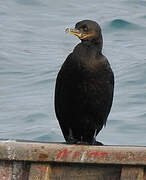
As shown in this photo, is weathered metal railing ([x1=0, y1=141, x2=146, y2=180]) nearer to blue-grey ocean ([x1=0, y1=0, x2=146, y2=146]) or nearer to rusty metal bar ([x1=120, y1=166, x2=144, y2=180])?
rusty metal bar ([x1=120, y1=166, x2=144, y2=180])

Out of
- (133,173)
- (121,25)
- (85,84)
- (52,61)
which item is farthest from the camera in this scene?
(121,25)

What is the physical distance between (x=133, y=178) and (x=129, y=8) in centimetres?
1915

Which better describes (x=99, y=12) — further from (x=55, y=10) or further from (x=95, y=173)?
(x=95, y=173)

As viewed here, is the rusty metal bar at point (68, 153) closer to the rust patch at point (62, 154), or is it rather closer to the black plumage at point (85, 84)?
the rust patch at point (62, 154)

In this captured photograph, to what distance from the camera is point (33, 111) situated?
51.5ft

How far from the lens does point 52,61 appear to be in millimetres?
19406

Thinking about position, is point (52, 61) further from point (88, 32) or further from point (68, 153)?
point (68, 153)

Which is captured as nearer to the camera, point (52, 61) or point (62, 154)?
point (62, 154)

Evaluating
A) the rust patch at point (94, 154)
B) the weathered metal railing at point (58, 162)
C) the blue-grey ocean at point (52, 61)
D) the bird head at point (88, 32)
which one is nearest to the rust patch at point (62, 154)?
the weathered metal railing at point (58, 162)

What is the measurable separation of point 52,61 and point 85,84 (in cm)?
1185

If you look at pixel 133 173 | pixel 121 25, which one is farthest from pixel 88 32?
pixel 121 25

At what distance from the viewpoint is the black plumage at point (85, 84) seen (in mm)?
7555

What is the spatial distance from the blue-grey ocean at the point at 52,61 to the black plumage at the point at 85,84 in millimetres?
5485

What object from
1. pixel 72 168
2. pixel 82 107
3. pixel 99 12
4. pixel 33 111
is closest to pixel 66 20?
pixel 99 12
